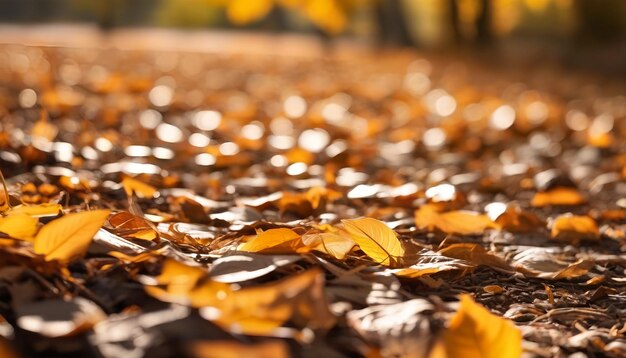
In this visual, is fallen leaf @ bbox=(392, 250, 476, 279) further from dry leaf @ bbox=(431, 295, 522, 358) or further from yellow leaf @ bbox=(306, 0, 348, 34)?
yellow leaf @ bbox=(306, 0, 348, 34)

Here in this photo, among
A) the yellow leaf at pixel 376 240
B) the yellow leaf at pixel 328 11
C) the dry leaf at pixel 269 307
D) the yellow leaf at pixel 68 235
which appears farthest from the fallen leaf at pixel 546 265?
the yellow leaf at pixel 328 11

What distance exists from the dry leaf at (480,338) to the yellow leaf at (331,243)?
0.34m

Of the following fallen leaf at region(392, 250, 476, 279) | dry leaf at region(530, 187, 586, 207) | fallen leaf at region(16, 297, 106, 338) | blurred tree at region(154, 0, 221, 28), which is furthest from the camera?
blurred tree at region(154, 0, 221, 28)

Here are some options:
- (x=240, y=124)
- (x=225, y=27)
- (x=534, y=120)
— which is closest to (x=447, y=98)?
(x=534, y=120)

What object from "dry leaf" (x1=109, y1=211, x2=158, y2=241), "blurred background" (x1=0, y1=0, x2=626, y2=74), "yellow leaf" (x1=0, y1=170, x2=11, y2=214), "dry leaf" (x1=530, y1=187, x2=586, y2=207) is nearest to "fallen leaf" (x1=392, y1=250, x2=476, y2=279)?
"dry leaf" (x1=109, y1=211, x2=158, y2=241)

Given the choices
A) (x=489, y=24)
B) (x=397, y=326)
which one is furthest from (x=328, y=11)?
(x=397, y=326)

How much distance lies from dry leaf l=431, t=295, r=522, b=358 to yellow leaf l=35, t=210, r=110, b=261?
0.50 meters

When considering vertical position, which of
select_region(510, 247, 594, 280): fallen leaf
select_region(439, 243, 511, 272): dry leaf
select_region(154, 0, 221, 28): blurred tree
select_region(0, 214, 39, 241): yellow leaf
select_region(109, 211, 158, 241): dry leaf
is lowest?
select_region(154, 0, 221, 28): blurred tree

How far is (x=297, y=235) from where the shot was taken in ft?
A: 4.04

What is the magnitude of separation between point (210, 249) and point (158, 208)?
48cm

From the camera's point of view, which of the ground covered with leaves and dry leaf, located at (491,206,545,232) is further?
dry leaf, located at (491,206,545,232)

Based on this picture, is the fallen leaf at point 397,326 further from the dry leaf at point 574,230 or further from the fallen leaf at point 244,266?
the dry leaf at point 574,230

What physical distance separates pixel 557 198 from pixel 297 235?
4.02 ft

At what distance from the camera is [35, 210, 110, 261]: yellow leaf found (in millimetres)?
1054
